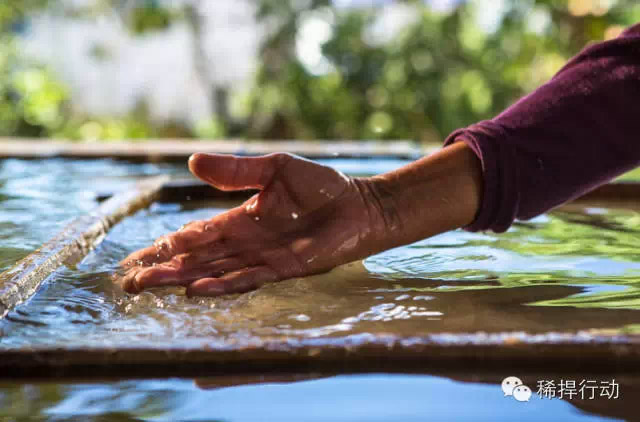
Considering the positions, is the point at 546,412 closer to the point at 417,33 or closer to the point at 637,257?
the point at 637,257

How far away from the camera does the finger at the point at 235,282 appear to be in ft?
4.28

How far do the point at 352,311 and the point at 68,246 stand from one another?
729mm

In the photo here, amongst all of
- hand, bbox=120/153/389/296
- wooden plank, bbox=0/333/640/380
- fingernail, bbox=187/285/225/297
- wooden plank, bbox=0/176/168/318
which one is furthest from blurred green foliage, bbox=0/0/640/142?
wooden plank, bbox=0/333/640/380

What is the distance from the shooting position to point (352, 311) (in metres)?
1.22

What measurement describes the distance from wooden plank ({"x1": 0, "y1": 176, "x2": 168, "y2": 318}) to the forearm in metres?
0.66

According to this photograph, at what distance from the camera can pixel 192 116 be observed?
867 cm

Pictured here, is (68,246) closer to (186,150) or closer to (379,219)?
(379,219)

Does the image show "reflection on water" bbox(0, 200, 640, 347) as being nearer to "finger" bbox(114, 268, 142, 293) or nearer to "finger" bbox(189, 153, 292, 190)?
"finger" bbox(114, 268, 142, 293)

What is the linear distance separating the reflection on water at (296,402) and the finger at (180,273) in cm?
41

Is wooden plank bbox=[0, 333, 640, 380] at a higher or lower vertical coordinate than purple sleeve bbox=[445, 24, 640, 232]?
lower

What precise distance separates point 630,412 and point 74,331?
774 mm

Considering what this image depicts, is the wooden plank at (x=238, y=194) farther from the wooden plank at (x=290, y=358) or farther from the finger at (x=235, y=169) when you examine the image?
the wooden plank at (x=290, y=358)

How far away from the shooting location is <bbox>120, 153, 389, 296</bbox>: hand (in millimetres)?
1408

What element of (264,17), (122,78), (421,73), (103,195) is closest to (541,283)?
(103,195)
